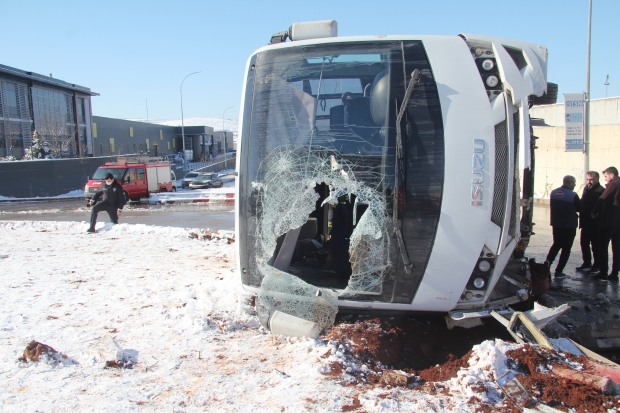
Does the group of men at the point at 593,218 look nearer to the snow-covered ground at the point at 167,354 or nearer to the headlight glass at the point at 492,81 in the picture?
the headlight glass at the point at 492,81

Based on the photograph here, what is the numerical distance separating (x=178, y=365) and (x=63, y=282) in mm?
3423

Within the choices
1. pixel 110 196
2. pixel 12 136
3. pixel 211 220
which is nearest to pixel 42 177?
pixel 12 136

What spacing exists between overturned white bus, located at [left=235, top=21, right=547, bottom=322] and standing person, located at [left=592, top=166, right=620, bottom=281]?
384 cm

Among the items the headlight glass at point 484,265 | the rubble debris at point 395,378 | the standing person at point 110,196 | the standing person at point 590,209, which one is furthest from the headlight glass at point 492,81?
the standing person at point 110,196

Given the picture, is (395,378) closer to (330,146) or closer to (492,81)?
(330,146)

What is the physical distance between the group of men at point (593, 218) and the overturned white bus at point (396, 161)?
359 cm

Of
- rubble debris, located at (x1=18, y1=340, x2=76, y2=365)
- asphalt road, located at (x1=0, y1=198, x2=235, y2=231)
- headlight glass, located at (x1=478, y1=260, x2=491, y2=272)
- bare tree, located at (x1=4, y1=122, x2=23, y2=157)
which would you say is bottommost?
asphalt road, located at (x1=0, y1=198, x2=235, y2=231)

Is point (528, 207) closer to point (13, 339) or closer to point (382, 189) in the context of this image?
point (382, 189)

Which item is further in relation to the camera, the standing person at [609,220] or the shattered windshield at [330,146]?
the standing person at [609,220]

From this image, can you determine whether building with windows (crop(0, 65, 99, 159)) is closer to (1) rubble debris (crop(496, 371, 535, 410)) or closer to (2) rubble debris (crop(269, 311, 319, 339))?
(2) rubble debris (crop(269, 311, 319, 339))

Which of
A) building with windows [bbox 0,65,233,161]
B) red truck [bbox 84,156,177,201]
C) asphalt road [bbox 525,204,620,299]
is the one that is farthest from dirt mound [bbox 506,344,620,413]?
building with windows [bbox 0,65,233,161]

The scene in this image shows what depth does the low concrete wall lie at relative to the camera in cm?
2927

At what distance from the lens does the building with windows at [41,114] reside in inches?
1587

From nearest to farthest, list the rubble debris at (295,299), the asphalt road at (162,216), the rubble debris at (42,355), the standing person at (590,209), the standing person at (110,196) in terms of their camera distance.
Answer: the rubble debris at (42,355) → the rubble debris at (295,299) → the standing person at (590,209) → the standing person at (110,196) → the asphalt road at (162,216)
